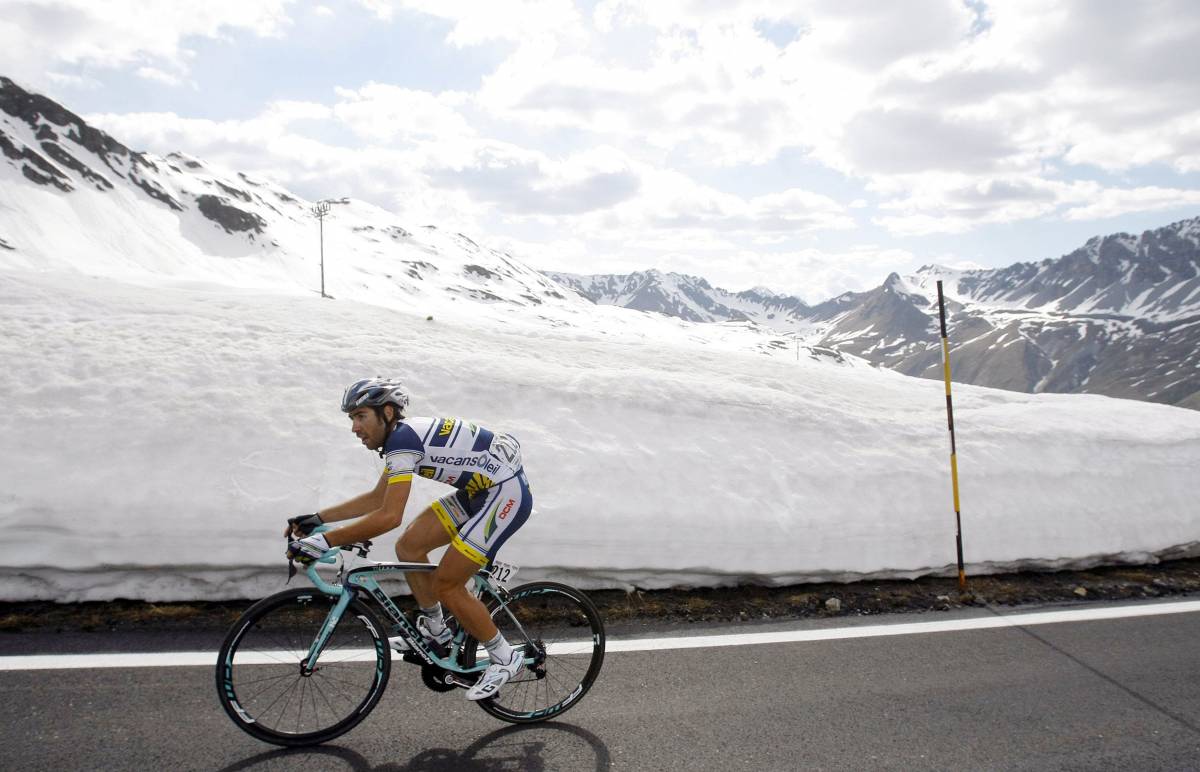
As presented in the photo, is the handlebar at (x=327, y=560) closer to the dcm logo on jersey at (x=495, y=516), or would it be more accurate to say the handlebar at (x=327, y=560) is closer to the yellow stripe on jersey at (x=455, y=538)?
the yellow stripe on jersey at (x=455, y=538)

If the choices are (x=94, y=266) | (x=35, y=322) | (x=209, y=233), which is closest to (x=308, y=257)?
(x=209, y=233)

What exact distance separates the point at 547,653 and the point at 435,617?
2.99 ft

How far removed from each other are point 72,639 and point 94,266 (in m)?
108

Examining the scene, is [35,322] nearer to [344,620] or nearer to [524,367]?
[524,367]

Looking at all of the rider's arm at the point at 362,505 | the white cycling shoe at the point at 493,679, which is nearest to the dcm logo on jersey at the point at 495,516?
the rider's arm at the point at 362,505

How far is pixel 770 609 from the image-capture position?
258 inches

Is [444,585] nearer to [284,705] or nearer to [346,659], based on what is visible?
[346,659]

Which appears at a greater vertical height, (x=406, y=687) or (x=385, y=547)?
(x=385, y=547)

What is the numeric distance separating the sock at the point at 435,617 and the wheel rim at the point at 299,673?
12.9 inches

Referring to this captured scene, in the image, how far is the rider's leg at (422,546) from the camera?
14.9ft

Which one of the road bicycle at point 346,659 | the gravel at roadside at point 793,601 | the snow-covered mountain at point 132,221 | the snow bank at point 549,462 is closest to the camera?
the road bicycle at point 346,659

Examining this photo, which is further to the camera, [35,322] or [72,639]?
[35,322]

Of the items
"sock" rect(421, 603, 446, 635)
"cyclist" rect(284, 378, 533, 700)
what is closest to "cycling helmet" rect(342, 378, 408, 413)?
"cyclist" rect(284, 378, 533, 700)

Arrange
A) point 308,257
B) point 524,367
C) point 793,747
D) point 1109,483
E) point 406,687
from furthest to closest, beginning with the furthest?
point 308,257, point 524,367, point 1109,483, point 406,687, point 793,747
